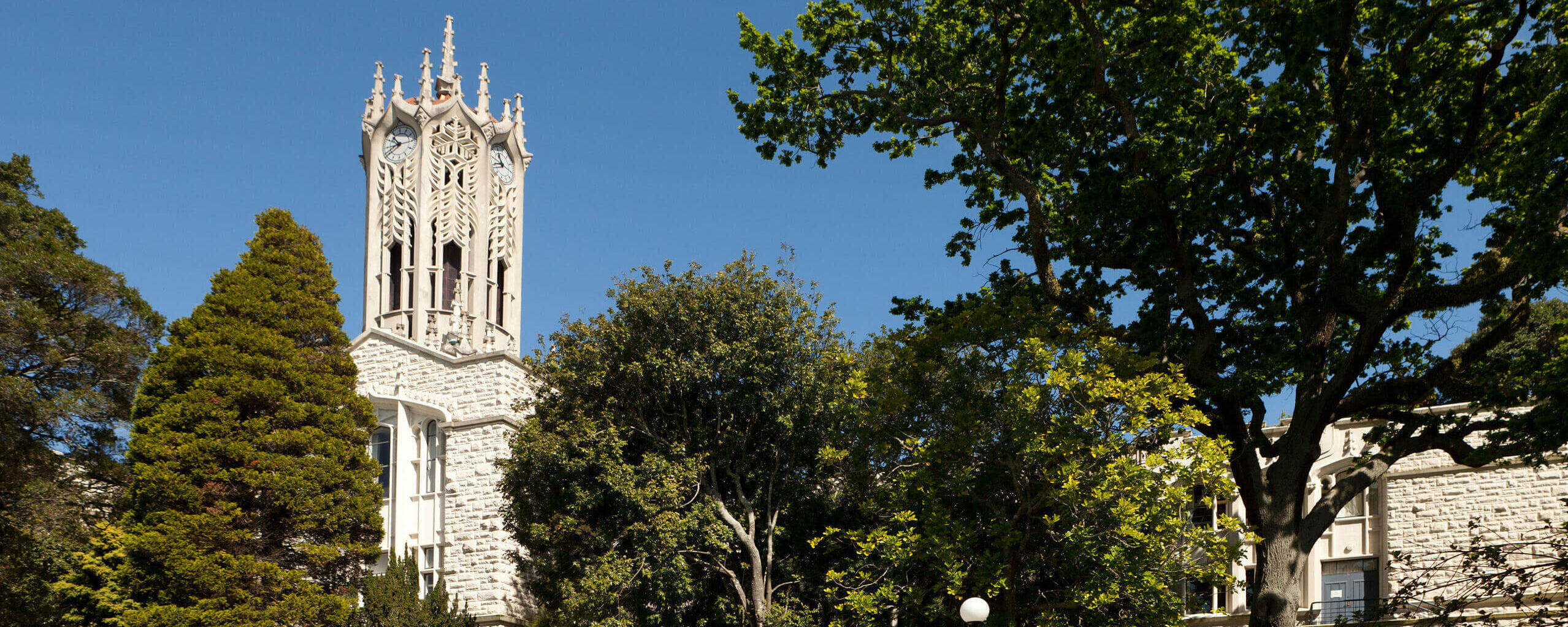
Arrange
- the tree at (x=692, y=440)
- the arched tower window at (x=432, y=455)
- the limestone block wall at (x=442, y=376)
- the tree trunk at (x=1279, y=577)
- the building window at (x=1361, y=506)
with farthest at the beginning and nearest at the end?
the arched tower window at (x=432, y=455) → the limestone block wall at (x=442, y=376) → the building window at (x=1361, y=506) → the tree at (x=692, y=440) → the tree trunk at (x=1279, y=577)

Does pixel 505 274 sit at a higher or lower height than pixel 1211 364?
higher

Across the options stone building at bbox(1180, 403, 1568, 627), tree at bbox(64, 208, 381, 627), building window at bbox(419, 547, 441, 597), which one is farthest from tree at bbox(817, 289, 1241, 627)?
building window at bbox(419, 547, 441, 597)

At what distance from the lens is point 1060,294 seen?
17.1 m

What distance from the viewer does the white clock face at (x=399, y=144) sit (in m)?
53.9

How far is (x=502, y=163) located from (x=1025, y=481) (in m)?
41.2

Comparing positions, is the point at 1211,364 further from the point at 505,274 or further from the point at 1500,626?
the point at 505,274

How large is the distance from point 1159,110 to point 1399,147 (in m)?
2.70

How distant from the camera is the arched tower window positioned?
3145 centimetres

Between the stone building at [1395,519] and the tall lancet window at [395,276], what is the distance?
35466mm

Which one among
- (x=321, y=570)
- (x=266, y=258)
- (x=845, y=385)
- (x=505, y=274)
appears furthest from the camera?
(x=505, y=274)

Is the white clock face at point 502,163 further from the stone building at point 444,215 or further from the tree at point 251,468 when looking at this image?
the tree at point 251,468

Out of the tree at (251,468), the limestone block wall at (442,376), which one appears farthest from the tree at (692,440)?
the limestone block wall at (442,376)

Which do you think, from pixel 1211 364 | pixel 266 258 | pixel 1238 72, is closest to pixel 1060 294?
pixel 1211 364

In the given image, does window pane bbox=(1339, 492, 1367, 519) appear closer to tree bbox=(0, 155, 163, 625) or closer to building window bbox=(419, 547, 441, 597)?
building window bbox=(419, 547, 441, 597)
